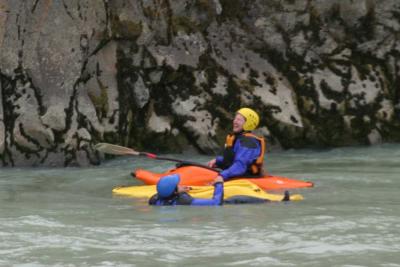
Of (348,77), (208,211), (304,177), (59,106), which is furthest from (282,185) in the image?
(348,77)

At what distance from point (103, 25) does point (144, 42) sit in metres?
0.83

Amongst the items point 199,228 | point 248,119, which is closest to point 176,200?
point 199,228

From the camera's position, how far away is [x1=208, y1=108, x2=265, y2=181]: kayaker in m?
8.83

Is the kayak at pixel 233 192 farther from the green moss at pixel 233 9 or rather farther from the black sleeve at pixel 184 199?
the green moss at pixel 233 9

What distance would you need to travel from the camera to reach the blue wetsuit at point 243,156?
8.77 metres

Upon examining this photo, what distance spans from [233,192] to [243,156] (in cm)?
131

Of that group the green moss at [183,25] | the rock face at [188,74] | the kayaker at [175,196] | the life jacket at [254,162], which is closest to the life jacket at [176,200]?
the kayaker at [175,196]

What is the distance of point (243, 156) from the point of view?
29.1ft

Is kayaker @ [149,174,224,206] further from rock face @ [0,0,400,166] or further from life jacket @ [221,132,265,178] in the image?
rock face @ [0,0,400,166]

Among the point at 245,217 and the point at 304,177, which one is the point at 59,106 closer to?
the point at 304,177

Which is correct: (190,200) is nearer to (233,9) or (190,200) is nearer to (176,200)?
(176,200)

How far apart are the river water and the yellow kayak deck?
24 cm

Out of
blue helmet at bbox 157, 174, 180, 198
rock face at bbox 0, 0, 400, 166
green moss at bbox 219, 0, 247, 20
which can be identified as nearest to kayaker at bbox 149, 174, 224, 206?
blue helmet at bbox 157, 174, 180, 198

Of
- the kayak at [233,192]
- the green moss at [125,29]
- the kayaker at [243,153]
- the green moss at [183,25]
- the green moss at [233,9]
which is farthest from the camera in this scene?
the green moss at [233,9]
